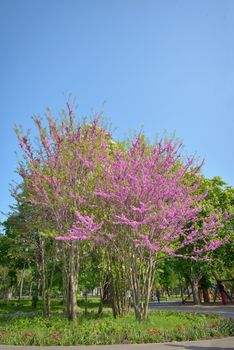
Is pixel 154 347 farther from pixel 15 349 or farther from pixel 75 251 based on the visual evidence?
pixel 75 251

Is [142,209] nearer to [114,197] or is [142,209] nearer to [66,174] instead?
[114,197]

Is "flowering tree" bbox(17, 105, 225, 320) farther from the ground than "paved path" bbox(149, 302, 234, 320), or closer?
farther from the ground

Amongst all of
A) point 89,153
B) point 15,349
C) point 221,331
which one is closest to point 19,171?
point 89,153

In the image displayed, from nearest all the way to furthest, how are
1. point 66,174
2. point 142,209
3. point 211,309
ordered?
point 142,209, point 66,174, point 211,309

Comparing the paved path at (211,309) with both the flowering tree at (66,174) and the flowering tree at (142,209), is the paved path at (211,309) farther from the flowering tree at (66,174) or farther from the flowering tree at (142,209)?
the flowering tree at (66,174)

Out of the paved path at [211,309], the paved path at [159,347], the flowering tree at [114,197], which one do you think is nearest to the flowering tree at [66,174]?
the flowering tree at [114,197]

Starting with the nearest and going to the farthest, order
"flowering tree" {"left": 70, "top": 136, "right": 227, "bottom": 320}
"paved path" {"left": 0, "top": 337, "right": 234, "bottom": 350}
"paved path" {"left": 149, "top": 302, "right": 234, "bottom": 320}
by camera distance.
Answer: "paved path" {"left": 0, "top": 337, "right": 234, "bottom": 350}
"flowering tree" {"left": 70, "top": 136, "right": 227, "bottom": 320}
"paved path" {"left": 149, "top": 302, "right": 234, "bottom": 320}

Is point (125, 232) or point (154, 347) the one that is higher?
point (125, 232)

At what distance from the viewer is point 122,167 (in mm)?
11703

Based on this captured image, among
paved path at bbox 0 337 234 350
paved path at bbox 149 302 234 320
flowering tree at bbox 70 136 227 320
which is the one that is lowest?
paved path at bbox 0 337 234 350

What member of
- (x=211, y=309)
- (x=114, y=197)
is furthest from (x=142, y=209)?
(x=211, y=309)

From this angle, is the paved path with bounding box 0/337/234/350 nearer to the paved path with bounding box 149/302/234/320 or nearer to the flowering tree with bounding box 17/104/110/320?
the flowering tree with bounding box 17/104/110/320

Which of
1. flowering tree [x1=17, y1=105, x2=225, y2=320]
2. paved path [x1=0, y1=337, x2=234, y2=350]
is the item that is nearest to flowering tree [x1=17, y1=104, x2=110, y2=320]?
flowering tree [x1=17, y1=105, x2=225, y2=320]

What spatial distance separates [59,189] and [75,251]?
129 inches
